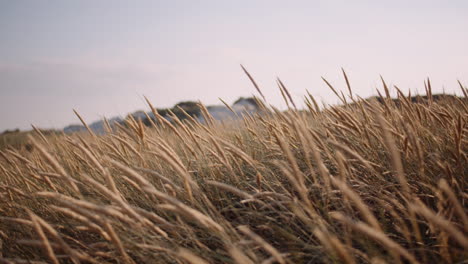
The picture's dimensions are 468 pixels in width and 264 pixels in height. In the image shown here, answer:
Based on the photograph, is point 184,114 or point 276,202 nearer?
point 276,202

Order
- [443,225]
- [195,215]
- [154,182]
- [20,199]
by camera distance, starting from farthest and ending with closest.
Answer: [20,199] → [154,182] → [195,215] → [443,225]

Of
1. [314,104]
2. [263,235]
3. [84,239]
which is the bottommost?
[263,235]

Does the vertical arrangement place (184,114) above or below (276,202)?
above

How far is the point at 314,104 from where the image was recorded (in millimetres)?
1713

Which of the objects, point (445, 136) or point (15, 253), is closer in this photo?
point (15, 253)

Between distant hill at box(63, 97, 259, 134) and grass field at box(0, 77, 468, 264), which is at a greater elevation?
distant hill at box(63, 97, 259, 134)

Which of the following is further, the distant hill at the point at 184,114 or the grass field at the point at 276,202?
the distant hill at the point at 184,114

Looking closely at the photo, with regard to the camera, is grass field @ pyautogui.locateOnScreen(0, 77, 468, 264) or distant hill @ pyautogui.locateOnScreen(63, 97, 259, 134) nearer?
grass field @ pyautogui.locateOnScreen(0, 77, 468, 264)

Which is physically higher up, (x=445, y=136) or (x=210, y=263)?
(x=445, y=136)

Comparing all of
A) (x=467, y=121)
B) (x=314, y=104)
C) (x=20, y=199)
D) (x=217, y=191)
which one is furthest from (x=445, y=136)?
(x=20, y=199)

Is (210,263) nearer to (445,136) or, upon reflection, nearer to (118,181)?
(118,181)

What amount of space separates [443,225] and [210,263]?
78 centimetres

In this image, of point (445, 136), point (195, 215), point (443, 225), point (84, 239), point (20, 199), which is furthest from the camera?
point (20, 199)

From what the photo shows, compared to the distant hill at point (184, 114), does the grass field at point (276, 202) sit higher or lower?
Result: lower
